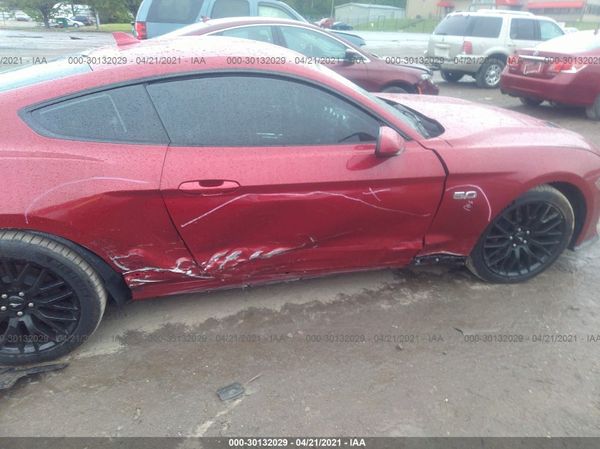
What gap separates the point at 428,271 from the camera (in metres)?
3.13

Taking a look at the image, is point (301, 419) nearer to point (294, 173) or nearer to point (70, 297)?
point (294, 173)

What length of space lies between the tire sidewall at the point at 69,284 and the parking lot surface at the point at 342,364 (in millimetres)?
119

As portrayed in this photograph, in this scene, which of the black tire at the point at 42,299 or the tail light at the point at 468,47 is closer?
the black tire at the point at 42,299

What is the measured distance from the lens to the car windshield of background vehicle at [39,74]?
2225 millimetres

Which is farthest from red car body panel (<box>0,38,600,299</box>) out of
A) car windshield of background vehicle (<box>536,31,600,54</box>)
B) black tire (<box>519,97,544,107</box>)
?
black tire (<box>519,97,544,107</box>)

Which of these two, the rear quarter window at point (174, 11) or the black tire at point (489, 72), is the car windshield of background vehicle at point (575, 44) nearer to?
the black tire at point (489, 72)

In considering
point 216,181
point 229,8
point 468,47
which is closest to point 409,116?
point 216,181

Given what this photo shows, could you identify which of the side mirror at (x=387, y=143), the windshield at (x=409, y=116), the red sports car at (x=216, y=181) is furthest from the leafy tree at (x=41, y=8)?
the side mirror at (x=387, y=143)

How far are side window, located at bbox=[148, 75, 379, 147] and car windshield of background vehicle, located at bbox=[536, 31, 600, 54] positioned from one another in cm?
612

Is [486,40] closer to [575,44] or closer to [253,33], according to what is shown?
[575,44]

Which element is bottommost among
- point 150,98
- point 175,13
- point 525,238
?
point 525,238

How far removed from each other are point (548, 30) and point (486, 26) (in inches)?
60.8

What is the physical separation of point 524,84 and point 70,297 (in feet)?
24.4

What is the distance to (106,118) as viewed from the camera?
2115mm
